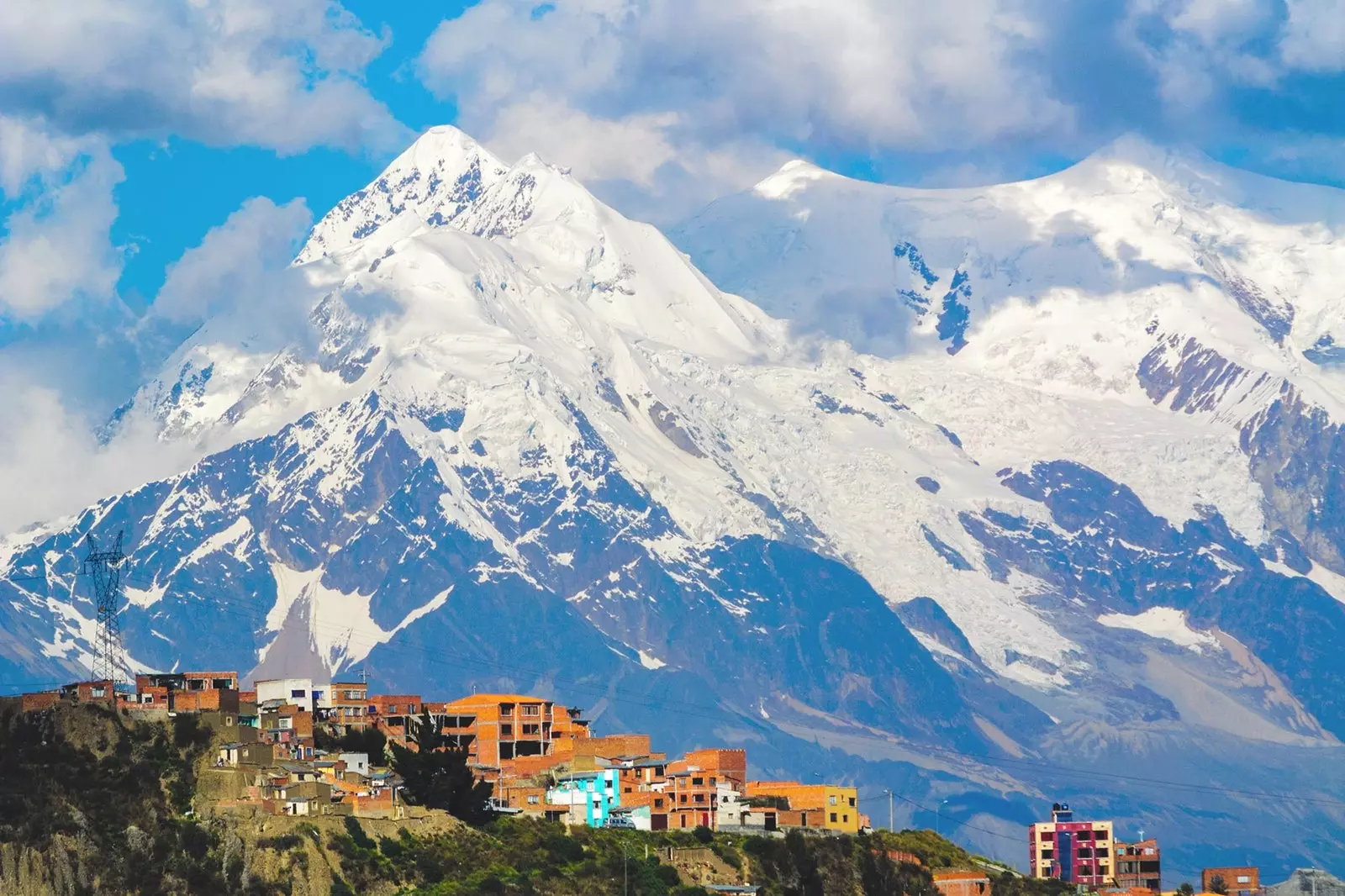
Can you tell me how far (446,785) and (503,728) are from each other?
34.5 metres

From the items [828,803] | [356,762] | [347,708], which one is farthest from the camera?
[347,708]

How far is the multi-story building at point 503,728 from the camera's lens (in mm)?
188625

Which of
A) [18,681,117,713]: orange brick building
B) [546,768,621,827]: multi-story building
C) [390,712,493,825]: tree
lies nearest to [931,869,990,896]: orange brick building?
[546,768,621,827]: multi-story building

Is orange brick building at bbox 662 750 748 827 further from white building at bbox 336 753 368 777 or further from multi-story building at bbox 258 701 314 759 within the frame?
multi-story building at bbox 258 701 314 759

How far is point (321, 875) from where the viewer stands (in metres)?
138

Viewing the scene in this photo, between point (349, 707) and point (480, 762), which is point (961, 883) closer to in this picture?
point (480, 762)

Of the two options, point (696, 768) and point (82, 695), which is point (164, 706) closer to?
point (82, 695)

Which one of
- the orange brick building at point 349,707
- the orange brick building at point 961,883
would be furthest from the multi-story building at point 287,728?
the orange brick building at point 961,883

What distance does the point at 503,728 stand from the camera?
19088cm

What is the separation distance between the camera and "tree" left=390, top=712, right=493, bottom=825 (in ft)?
510

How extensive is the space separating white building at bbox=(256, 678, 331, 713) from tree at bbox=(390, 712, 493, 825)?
16497 mm

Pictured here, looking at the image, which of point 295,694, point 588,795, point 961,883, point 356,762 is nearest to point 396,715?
point 295,694

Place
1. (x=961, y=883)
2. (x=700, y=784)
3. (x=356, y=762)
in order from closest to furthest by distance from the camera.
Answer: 1. (x=356, y=762)
2. (x=961, y=883)
3. (x=700, y=784)

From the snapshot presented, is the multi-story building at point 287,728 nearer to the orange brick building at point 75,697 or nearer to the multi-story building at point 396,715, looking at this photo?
the orange brick building at point 75,697
